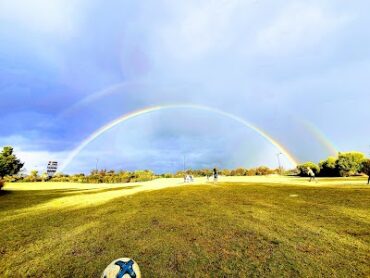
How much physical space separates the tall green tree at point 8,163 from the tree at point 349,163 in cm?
10501

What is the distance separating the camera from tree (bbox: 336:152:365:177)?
202ft

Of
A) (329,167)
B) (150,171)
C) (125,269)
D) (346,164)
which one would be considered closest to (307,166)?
(329,167)

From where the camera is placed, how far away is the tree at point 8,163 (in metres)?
81.9

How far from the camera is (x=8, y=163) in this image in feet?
273

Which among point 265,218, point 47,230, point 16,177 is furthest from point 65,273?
point 16,177

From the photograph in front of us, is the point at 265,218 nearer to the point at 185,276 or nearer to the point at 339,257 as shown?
the point at 339,257

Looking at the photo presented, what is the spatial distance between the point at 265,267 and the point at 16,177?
102 m

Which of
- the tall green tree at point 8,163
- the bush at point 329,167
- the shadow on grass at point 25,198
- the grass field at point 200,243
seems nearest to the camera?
the grass field at point 200,243

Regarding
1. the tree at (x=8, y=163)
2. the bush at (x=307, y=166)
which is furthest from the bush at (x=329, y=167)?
the tree at (x=8, y=163)

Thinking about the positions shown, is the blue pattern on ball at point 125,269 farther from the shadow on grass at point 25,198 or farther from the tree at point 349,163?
the tree at point 349,163

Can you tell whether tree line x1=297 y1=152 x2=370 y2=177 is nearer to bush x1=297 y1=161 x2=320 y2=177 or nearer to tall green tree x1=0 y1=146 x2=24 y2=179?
bush x1=297 y1=161 x2=320 y2=177

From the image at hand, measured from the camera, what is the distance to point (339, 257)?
7402 millimetres

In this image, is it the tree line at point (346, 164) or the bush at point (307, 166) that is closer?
the tree line at point (346, 164)

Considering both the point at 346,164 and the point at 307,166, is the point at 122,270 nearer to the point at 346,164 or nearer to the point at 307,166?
the point at 346,164
